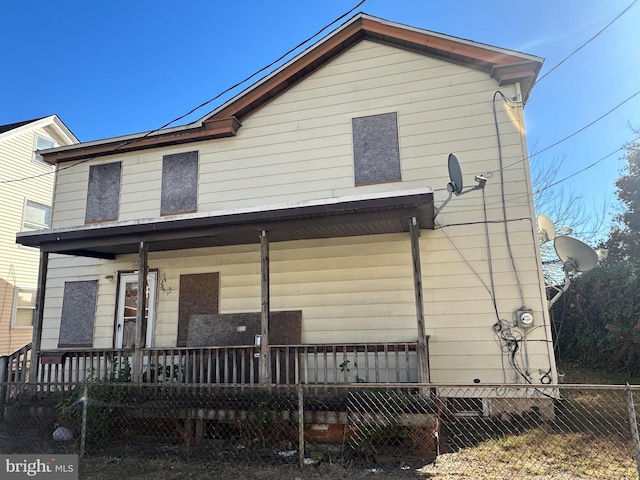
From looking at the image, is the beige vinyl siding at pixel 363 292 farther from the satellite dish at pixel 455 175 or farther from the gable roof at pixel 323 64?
the gable roof at pixel 323 64

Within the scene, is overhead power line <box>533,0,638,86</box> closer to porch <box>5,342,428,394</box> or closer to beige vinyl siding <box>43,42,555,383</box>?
beige vinyl siding <box>43,42,555,383</box>

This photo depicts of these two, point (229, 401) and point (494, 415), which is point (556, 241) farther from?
point (229, 401)

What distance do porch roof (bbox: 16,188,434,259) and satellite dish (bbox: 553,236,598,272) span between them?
2439mm

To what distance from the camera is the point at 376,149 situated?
26.5 feet

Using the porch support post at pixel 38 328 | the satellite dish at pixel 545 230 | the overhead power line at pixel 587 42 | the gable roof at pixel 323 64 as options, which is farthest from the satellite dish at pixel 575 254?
the porch support post at pixel 38 328

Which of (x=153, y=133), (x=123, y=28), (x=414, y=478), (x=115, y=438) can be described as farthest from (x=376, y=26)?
(x=115, y=438)

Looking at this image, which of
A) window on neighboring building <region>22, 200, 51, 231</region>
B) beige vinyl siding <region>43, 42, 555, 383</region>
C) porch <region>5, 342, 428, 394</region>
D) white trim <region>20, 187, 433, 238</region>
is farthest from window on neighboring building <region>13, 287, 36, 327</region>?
white trim <region>20, 187, 433, 238</region>

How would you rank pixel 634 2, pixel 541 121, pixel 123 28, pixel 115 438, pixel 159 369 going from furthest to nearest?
pixel 541 121, pixel 123 28, pixel 159 369, pixel 115 438, pixel 634 2

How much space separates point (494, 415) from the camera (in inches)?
259

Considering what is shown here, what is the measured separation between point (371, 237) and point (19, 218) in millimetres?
13269

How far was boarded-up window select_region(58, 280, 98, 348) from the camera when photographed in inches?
360

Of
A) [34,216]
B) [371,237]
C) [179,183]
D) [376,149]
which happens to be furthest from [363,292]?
[34,216]

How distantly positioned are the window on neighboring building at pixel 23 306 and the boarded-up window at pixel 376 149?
1302 centimetres

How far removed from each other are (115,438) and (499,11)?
33.4ft
